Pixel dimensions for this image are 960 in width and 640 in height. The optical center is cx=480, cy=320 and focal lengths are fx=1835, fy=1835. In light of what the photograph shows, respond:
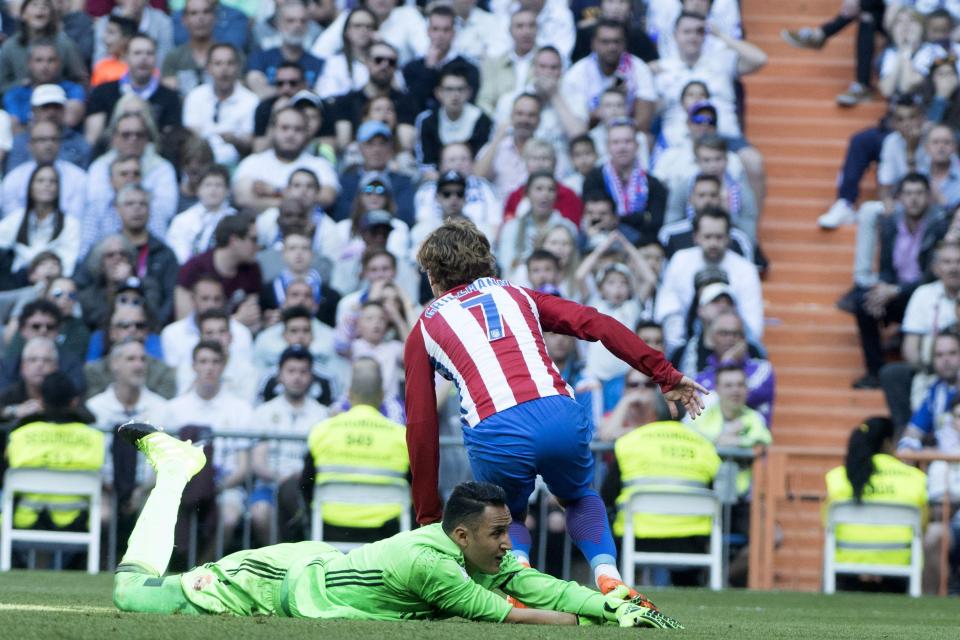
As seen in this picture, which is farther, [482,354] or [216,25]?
[216,25]

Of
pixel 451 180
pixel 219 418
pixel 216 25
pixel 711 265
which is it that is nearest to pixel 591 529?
pixel 219 418

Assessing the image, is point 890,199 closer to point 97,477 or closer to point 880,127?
point 880,127

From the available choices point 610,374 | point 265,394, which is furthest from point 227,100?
point 610,374

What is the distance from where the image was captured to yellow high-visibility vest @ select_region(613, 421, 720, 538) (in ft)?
39.2

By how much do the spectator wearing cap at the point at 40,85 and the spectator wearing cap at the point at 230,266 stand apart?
7.59 ft

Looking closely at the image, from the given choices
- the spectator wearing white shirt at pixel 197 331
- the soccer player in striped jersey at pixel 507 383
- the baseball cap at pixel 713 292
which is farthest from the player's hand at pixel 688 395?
the spectator wearing white shirt at pixel 197 331

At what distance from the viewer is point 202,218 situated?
48.3 ft

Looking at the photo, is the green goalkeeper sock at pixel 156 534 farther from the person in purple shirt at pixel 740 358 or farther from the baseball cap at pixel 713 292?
the baseball cap at pixel 713 292

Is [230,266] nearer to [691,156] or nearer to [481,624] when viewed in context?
[691,156]

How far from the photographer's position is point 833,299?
1543 cm

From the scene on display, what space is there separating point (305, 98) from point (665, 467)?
526 centimetres

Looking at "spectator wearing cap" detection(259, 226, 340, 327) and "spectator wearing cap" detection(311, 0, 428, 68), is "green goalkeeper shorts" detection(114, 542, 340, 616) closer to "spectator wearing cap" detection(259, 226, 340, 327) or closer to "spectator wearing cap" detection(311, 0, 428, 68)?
"spectator wearing cap" detection(259, 226, 340, 327)

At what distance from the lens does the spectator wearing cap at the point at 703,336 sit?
13453 mm

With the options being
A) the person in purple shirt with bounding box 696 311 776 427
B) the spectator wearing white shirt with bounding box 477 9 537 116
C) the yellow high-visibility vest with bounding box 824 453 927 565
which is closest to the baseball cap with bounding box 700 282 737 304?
the person in purple shirt with bounding box 696 311 776 427
